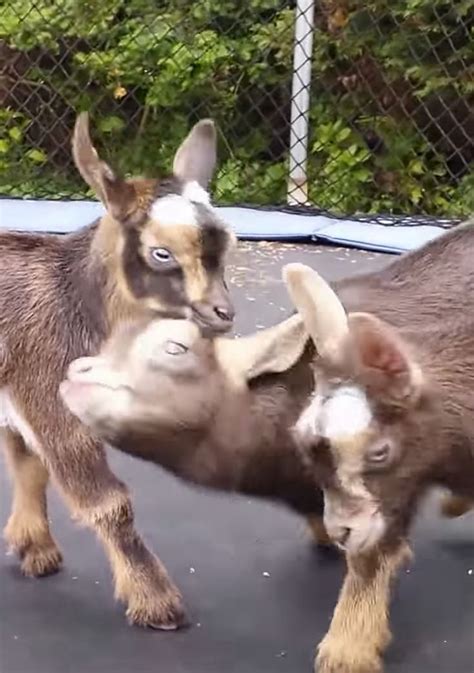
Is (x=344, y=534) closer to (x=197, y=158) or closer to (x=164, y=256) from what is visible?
(x=164, y=256)

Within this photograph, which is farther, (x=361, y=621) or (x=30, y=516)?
(x=30, y=516)

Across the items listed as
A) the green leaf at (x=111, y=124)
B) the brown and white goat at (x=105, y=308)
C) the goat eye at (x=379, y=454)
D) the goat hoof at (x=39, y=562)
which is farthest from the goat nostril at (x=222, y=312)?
the green leaf at (x=111, y=124)

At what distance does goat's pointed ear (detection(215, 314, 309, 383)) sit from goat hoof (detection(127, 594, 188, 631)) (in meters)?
0.33

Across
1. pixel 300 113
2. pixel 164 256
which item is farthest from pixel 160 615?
pixel 300 113

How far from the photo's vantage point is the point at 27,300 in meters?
1.80

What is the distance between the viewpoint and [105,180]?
1823 mm

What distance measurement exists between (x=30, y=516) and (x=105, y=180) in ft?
1.58

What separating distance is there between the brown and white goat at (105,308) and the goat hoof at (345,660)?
21 centimetres

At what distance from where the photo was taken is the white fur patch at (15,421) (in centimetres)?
177

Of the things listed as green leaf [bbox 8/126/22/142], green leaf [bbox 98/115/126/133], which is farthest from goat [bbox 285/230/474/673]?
green leaf [bbox 8/126/22/142]

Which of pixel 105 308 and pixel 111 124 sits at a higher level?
pixel 105 308

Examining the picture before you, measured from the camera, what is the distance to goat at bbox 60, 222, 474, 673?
62.6 inches

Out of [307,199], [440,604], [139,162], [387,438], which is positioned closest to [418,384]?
[387,438]

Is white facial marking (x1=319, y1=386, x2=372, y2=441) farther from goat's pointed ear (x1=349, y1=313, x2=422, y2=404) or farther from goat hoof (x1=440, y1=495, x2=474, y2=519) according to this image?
goat hoof (x1=440, y1=495, x2=474, y2=519)
